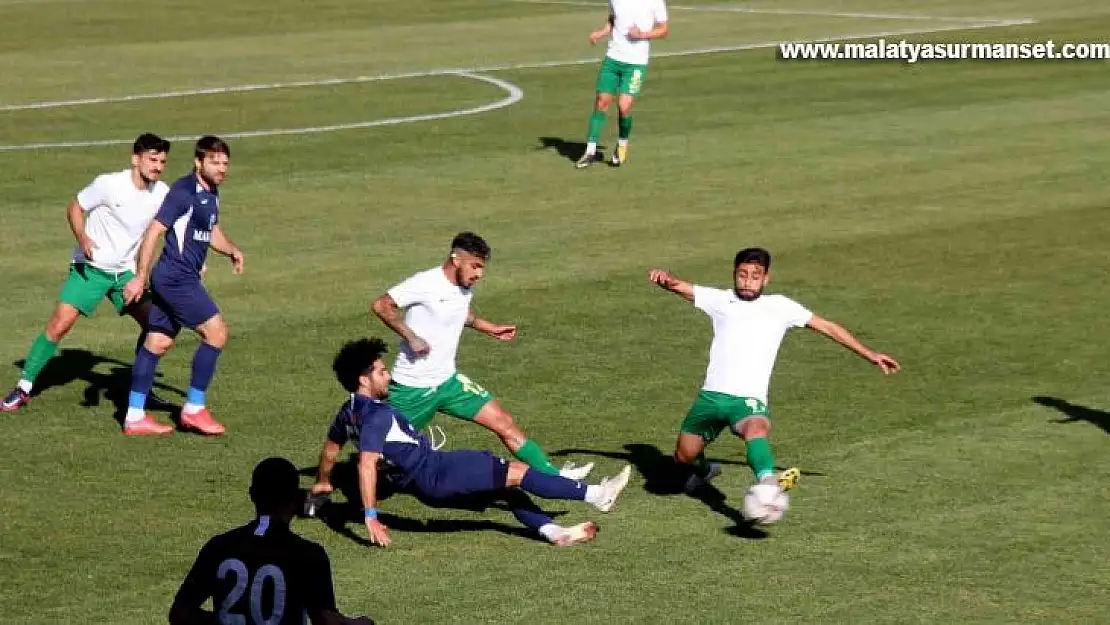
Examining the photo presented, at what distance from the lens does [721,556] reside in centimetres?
1224

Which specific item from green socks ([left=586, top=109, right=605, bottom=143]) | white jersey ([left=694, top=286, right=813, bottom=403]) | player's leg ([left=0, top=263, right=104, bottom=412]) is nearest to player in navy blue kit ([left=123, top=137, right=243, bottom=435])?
player's leg ([left=0, top=263, right=104, bottom=412])

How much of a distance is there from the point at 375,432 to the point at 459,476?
64cm

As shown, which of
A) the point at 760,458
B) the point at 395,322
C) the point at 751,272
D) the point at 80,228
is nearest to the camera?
the point at 760,458

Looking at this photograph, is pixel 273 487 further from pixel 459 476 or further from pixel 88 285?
pixel 88 285

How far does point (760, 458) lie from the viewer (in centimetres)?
1268

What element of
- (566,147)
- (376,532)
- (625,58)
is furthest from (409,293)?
(566,147)

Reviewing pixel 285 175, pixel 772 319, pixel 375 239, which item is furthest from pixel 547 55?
pixel 772 319

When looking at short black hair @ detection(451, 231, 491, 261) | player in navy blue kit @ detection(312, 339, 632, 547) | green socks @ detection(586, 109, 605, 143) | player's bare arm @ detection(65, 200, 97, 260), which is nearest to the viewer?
player in navy blue kit @ detection(312, 339, 632, 547)

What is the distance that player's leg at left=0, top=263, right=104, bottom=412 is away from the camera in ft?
51.7

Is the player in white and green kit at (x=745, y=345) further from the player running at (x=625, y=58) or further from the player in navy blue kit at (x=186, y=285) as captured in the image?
the player running at (x=625, y=58)

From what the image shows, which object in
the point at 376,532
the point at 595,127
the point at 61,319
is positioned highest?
the point at 595,127

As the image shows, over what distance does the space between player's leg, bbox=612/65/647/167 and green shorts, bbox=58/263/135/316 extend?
12609 mm

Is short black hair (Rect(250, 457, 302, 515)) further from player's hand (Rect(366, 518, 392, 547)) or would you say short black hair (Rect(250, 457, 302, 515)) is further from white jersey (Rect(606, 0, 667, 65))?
white jersey (Rect(606, 0, 667, 65))

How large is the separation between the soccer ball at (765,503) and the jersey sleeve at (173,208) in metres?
5.15
